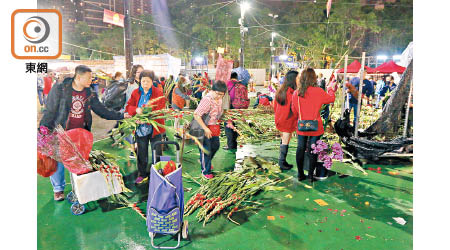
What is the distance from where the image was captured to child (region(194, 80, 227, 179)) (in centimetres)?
356

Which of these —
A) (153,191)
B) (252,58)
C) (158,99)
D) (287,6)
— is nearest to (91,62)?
(158,99)

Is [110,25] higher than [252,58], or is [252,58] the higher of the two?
[110,25]

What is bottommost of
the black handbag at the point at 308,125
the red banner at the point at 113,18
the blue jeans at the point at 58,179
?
the blue jeans at the point at 58,179

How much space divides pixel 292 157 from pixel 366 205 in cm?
176

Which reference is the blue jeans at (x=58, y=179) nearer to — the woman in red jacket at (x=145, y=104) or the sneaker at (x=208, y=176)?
the woman in red jacket at (x=145, y=104)

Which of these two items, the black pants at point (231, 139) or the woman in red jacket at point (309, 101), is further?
the black pants at point (231, 139)

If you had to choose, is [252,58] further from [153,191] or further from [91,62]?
[153,191]

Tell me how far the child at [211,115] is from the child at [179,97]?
303 millimetres

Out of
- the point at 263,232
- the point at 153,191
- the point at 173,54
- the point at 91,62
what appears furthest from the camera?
the point at 173,54

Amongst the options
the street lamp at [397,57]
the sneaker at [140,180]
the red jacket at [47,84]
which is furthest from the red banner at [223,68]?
the street lamp at [397,57]

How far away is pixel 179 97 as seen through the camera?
3.96 metres

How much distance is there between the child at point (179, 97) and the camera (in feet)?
12.1

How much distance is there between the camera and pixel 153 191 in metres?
2.52

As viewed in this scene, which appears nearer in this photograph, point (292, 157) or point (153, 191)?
point (153, 191)
